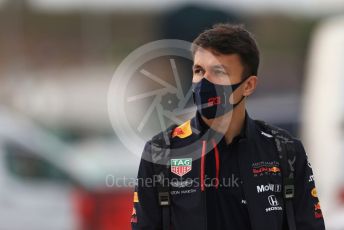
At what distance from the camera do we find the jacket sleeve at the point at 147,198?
372cm

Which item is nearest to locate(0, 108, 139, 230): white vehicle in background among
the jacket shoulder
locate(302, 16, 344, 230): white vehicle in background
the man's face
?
locate(302, 16, 344, 230): white vehicle in background

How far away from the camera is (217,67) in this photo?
3762 millimetres

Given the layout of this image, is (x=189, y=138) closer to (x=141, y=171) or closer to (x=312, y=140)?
(x=141, y=171)

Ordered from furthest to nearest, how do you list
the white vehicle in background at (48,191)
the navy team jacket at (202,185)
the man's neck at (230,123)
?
the white vehicle in background at (48,191)
the man's neck at (230,123)
the navy team jacket at (202,185)

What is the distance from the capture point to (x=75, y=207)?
31.4 ft

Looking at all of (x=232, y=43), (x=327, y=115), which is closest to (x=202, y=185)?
(x=232, y=43)

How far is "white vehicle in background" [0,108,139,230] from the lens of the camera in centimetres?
948

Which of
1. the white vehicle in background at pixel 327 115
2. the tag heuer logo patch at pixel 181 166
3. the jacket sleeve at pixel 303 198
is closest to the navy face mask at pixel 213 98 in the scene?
the tag heuer logo patch at pixel 181 166

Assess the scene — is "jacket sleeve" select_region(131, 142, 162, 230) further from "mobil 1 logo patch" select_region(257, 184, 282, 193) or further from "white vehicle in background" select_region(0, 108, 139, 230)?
"white vehicle in background" select_region(0, 108, 139, 230)

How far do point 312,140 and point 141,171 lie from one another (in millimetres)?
5699

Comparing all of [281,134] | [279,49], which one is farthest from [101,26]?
[281,134]

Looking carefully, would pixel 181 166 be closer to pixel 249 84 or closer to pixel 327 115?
pixel 249 84

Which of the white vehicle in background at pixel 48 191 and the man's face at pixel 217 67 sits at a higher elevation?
the white vehicle in background at pixel 48 191

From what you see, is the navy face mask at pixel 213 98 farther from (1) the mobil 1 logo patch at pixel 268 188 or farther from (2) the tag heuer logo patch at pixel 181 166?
(1) the mobil 1 logo patch at pixel 268 188
